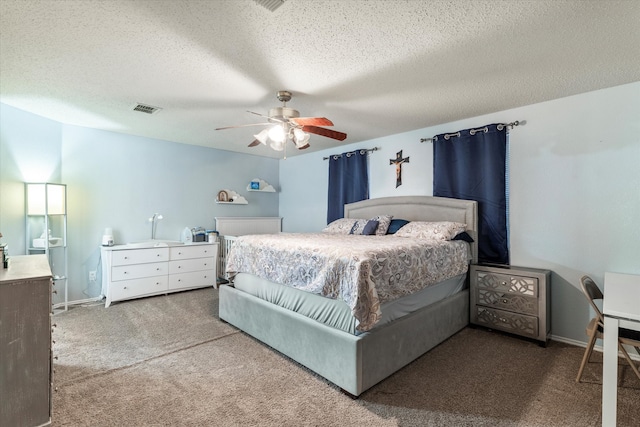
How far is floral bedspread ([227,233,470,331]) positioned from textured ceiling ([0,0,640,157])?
141 cm

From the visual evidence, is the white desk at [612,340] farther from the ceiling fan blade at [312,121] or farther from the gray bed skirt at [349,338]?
the ceiling fan blade at [312,121]

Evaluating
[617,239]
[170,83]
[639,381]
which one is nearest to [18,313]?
[170,83]

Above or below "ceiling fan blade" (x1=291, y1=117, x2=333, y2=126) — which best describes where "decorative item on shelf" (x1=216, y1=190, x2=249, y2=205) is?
below

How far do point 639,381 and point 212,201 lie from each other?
5.41m

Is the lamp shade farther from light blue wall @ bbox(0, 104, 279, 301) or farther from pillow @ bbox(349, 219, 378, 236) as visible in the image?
pillow @ bbox(349, 219, 378, 236)

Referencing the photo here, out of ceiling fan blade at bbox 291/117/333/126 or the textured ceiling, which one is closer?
the textured ceiling

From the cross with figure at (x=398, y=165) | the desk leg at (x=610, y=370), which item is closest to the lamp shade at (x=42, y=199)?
the cross with figure at (x=398, y=165)

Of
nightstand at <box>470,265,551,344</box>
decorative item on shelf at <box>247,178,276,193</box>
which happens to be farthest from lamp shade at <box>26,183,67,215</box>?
nightstand at <box>470,265,551,344</box>

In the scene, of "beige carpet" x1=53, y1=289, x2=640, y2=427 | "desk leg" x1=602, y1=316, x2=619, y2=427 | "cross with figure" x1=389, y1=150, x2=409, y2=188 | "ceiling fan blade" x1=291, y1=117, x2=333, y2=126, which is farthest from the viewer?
"cross with figure" x1=389, y1=150, x2=409, y2=188

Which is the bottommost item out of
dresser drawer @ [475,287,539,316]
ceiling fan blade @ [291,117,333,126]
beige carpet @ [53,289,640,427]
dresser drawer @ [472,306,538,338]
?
beige carpet @ [53,289,640,427]

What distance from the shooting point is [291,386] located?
211 cm

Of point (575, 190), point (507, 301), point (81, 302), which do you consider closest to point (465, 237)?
point (507, 301)

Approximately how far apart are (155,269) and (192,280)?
0.57m

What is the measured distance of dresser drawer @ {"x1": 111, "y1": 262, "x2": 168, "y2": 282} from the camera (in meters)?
3.86
